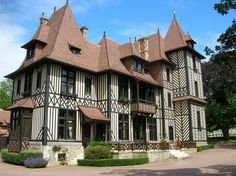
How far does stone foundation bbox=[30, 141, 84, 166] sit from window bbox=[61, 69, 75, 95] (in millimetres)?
4068

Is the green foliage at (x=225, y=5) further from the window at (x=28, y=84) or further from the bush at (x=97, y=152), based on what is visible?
the window at (x=28, y=84)

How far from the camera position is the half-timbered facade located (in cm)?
2169

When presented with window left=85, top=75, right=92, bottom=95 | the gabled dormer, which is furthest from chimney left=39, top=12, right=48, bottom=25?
window left=85, top=75, right=92, bottom=95

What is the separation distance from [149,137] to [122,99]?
5620mm

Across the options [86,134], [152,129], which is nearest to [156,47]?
[152,129]

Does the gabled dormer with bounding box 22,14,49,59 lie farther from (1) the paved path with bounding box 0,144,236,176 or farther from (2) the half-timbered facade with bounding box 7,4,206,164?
(1) the paved path with bounding box 0,144,236,176

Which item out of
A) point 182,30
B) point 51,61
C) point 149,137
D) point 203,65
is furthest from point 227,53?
point 203,65

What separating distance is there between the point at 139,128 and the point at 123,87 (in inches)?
177

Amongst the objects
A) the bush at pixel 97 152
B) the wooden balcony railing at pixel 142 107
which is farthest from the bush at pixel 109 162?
the wooden balcony railing at pixel 142 107

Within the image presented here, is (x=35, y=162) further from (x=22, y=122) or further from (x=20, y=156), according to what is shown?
(x=22, y=122)

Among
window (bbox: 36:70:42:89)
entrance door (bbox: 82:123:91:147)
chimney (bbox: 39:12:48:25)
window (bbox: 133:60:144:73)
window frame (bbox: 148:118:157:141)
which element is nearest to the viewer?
window (bbox: 36:70:42:89)

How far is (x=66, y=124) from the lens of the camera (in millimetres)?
21766

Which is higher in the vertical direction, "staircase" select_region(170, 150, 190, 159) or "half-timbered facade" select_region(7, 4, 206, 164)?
"half-timbered facade" select_region(7, 4, 206, 164)

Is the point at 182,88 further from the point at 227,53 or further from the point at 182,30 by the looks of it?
the point at 227,53
